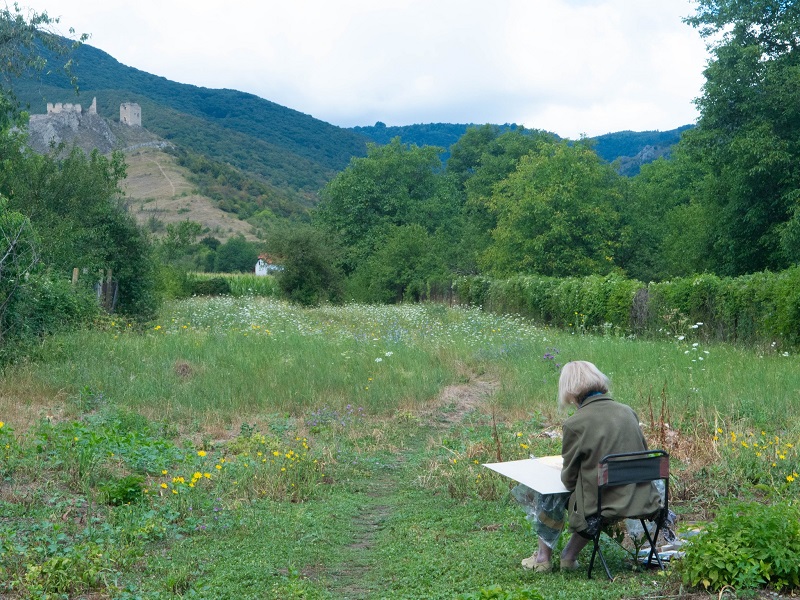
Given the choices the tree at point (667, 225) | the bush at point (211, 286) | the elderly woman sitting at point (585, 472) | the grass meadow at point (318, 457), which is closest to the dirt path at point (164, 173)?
the bush at point (211, 286)

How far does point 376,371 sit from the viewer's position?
584 inches

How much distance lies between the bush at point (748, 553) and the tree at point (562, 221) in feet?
130

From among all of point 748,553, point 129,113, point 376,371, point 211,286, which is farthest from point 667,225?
point 129,113

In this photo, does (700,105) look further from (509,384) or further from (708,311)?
(509,384)

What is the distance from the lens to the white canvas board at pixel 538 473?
5.53 meters

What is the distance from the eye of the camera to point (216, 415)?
1138cm

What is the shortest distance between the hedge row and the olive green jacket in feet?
44.2

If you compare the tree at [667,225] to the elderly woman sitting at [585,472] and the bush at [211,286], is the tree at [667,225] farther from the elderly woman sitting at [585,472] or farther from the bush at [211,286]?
the elderly woman sitting at [585,472]

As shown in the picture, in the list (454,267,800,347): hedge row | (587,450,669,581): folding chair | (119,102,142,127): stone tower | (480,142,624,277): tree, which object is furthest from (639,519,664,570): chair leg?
(119,102,142,127): stone tower

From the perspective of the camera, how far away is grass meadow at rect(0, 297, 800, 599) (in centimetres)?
566

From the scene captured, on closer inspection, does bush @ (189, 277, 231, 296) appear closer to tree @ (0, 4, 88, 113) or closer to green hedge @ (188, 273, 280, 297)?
green hedge @ (188, 273, 280, 297)

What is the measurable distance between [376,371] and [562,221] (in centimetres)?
3159

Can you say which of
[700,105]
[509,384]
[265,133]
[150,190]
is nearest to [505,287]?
[700,105]

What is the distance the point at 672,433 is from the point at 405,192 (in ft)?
192
